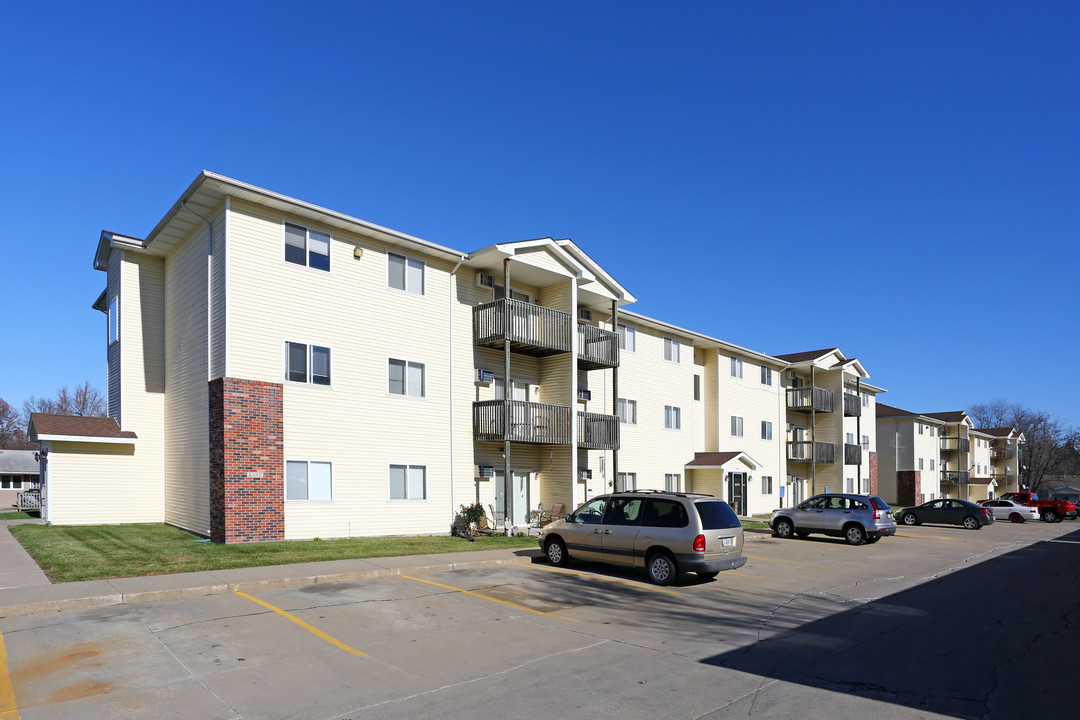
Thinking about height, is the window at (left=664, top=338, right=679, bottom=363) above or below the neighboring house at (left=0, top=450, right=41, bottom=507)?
above

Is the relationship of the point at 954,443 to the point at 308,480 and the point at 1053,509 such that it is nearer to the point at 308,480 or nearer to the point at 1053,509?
the point at 1053,509

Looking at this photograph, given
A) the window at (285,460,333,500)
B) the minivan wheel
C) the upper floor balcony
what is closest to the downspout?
the window at (285,460,333,500)

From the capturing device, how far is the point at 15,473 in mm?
49125

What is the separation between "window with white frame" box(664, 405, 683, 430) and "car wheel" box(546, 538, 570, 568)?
17.3 metres

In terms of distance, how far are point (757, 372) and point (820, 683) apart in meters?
34.1

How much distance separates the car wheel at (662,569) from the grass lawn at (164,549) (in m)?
5.36

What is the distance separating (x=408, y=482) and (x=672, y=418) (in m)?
15.3

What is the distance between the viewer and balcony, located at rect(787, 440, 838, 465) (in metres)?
42.8

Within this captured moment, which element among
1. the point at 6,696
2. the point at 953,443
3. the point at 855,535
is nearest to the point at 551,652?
the point at 6,696

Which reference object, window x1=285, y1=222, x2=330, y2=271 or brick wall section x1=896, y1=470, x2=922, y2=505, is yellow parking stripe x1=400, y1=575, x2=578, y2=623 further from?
brick wall section x1=896, y1=470, x2=922, y2=505

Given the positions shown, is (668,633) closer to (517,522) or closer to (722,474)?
(517,522)

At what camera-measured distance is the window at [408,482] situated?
20.8 metres

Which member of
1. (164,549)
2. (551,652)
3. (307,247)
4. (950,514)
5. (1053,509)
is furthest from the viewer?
(1053,509)

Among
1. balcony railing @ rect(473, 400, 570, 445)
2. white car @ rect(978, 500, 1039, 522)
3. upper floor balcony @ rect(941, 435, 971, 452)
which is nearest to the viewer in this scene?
balcony railing @ rect(473, 400, 570, 445)
